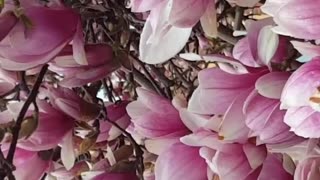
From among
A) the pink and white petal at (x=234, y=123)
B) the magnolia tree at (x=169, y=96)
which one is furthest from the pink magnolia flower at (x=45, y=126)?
the pink and white petal at (x=234, y=123)

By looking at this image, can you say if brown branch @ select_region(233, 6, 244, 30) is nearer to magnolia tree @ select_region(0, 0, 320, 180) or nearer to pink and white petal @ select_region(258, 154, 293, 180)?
magnolia tree @ select_region(0, 0, 320, 180)

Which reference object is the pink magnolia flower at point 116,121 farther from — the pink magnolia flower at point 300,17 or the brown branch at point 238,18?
the pink magnolia flower at point 300,17

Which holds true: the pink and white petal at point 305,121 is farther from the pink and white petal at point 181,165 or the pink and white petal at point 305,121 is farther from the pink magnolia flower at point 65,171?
the pink magnolia flower at point 65,171

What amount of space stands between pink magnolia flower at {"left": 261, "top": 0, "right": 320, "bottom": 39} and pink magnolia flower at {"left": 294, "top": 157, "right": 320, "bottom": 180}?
0.06 m

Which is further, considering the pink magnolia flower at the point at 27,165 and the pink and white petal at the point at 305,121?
the pink magnolia flower at the point at 27,165

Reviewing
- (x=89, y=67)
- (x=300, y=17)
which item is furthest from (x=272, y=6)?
(x=89, y=67)

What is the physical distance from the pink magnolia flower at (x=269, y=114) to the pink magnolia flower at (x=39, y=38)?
90 mm

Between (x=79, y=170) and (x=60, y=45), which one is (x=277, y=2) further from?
(x=79, y=170)

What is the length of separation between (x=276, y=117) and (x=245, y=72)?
0.03 m

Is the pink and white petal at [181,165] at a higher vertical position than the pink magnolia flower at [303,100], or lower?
lower

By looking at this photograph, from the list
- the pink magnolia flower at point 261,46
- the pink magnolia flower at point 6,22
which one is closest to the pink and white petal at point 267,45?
the pink magnolia flower at point 261,46

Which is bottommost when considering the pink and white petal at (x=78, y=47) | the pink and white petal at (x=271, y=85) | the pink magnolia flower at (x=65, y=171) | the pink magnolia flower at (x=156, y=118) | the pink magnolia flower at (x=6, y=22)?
the pink magnolia flower at (x=65, y=171)

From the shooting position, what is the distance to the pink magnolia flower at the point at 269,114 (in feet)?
0.90

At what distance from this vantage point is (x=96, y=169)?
1.29 ft
